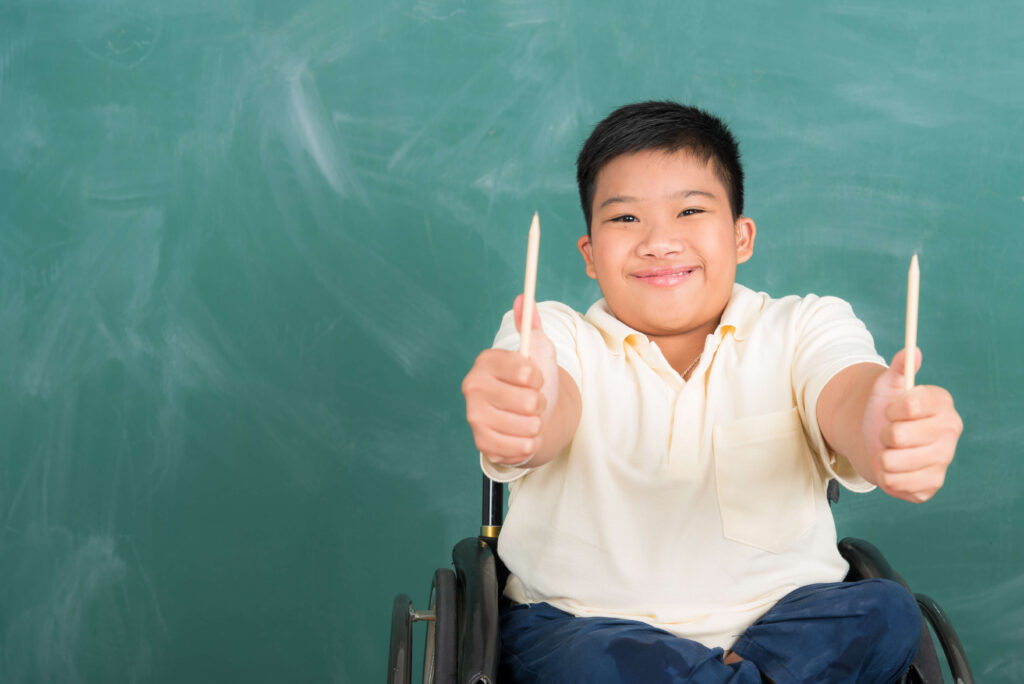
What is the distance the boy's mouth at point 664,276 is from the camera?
51.3 inches

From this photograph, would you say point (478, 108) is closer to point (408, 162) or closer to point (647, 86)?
point (408, 162)

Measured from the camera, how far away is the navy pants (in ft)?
3.21

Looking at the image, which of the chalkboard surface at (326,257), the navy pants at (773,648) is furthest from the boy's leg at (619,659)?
the chalkboard surface at (326,257)

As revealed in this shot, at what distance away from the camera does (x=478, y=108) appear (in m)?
1.97

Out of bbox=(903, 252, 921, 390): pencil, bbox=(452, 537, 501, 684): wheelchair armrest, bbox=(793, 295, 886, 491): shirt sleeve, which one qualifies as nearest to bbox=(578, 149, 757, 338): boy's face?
bbox=(793, 295, 886, 491): shirt sleeve

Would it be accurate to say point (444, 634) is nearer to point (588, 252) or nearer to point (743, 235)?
point (588, 252)

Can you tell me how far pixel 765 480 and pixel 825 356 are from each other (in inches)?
6.7

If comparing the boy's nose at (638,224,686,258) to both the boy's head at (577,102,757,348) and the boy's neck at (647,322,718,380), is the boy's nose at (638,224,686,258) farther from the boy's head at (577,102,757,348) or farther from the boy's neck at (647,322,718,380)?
the boy's neck at (647,322,718,380)

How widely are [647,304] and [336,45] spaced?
99cm

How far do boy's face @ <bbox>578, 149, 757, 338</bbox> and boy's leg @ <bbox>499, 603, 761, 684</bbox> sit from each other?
0.42 meters

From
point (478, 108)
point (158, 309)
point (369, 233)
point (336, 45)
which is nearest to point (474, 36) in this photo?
point (478, 108)

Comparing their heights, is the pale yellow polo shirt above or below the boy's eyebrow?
below

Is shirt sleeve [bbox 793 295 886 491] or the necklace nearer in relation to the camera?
shirt sleeve [bbox 793 295 886 491]

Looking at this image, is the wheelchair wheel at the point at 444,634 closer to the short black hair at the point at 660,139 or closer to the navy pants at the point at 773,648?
the navy pants at the point at 773,648
